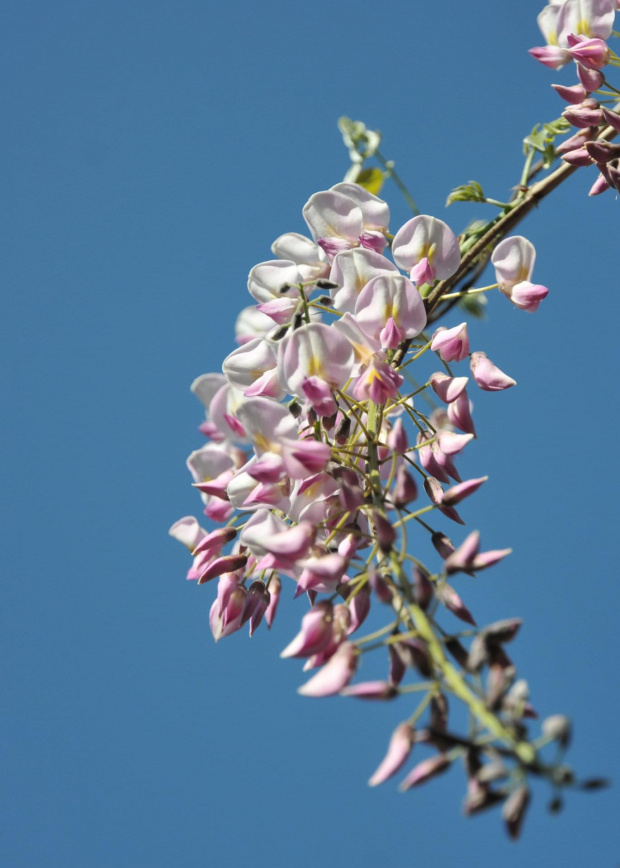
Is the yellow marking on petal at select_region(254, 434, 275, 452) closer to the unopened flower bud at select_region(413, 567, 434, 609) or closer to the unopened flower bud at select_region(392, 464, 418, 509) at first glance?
the unopened flower bud at select_region(392, 464, 418, 509)

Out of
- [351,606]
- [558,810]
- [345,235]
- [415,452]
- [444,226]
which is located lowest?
[558,810]

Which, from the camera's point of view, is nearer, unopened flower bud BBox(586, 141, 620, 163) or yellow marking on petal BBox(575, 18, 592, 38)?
unopened flower bud BBox(586, 141, 620, 163)

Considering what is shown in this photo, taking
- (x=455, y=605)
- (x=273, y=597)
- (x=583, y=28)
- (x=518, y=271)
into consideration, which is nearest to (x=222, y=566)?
(x=273, y=597)

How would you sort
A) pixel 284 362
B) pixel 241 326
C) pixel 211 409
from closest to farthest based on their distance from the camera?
pixel 284 362 < pixel 211 409 < pixel 241 326

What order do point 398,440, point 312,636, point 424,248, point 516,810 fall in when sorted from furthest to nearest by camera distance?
point 424,248 < point 398,440 < point 312,636 < point 516,810

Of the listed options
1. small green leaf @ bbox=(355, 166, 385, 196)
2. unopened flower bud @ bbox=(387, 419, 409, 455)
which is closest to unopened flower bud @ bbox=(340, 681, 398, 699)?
unopened flower bud @ bbox=(387, 419, 409, 455)

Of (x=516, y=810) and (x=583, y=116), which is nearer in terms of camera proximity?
(x=516, y=810)

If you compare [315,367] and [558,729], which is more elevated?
[315,367]

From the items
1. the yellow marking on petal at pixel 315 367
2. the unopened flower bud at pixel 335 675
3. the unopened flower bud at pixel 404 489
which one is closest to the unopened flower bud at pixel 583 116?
the yellow marking on petal at pixel 315 367

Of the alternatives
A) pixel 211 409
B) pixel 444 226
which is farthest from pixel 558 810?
pixel 211 409

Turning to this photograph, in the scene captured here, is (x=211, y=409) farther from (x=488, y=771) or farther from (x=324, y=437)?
(x=488, y=771)

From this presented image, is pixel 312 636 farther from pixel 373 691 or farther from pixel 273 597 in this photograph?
pixel 273 597
